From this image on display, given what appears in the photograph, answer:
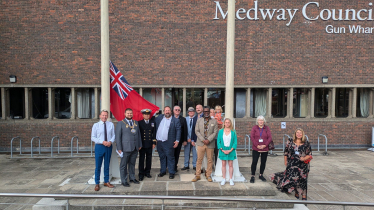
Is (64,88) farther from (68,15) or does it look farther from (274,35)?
(274,35)

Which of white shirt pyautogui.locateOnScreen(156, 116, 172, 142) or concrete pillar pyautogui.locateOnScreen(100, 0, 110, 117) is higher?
concrete pillar pyautogui.locateOnScreen(100, 0, 110, 117)

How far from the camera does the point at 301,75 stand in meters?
10.9

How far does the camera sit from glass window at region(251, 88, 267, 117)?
1133cm

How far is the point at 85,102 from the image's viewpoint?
11078 millimetres

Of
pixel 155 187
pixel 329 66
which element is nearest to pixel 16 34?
pixel 155 187

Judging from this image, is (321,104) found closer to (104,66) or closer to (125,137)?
(125,137)

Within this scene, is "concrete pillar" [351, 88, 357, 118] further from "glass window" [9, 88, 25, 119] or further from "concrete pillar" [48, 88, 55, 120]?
"glass window" [9, 88, 25, 119]

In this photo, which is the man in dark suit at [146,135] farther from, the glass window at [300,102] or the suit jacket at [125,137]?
the glass window at [300,102]

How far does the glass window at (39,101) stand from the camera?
10.9 meters

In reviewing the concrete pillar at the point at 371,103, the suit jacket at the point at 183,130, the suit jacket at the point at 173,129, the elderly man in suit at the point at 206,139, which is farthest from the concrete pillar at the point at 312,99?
the suit jacket at the point at 173,129

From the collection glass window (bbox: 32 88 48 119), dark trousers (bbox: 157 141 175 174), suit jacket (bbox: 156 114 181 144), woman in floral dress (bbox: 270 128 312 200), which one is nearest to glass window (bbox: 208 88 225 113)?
suit jacket (bbox: 156 114 181 144)

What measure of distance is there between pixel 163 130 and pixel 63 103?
6.84 metres

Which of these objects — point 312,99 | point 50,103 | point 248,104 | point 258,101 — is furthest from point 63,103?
point 312,99

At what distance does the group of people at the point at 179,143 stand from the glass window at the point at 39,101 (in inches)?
276
